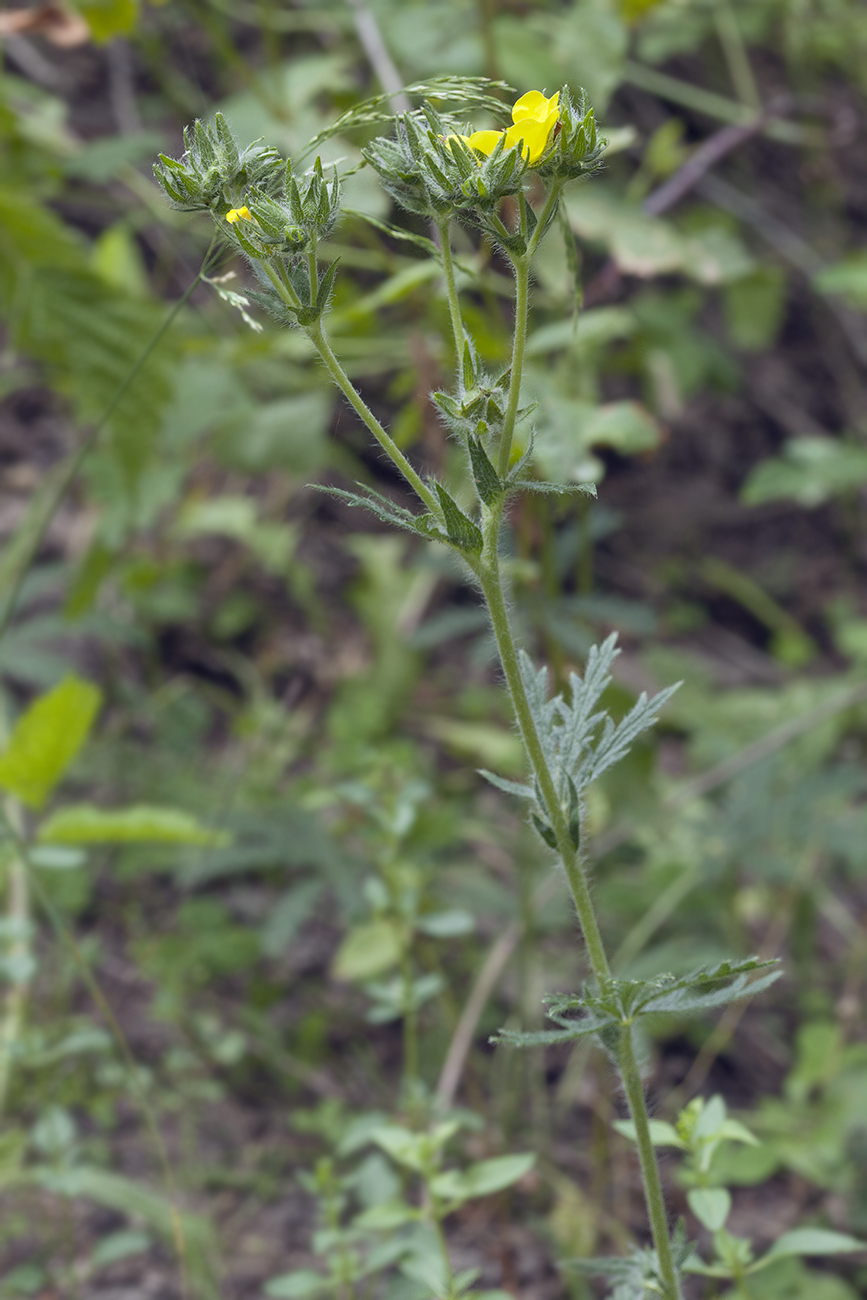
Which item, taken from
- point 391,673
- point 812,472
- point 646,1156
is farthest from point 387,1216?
point 812,472

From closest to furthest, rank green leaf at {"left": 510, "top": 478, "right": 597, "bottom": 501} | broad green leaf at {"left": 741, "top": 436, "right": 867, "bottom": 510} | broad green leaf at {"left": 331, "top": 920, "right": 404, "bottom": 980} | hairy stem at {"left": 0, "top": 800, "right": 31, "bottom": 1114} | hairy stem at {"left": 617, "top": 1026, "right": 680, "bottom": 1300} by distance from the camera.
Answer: green leaf at {"left": 510, "top": 478, "right": 597, "bottom": 501}, hairy stem at {"left": 617, "top": 1026, "right": 680, "bottom": 1300}, hairy stem at {"left": 0, "top": 800, "right": 31, "bottom": 1114}, broad green leaf at {"left": 331, "top": 920, "right": 404, "bottom": 980}, broad green leaf at {"left": 741, "top": 436, "right": 867, "bottom": 510}

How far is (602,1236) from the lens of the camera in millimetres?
1756

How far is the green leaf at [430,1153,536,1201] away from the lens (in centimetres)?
124

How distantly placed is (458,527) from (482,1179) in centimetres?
84

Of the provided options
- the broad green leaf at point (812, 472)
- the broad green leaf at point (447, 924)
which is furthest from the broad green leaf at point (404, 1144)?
the broad green leaf at point (812, 472)

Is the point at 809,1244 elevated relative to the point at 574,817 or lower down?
lower down

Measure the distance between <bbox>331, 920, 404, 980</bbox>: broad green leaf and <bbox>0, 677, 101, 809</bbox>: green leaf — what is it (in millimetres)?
597

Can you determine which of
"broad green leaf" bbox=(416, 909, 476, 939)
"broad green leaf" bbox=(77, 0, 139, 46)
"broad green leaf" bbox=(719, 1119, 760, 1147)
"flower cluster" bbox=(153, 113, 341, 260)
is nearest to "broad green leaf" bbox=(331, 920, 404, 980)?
"broad green leaf" bbox=(416, 909, 476, 939)

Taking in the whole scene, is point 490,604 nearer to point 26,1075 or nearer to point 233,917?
point 26,1075

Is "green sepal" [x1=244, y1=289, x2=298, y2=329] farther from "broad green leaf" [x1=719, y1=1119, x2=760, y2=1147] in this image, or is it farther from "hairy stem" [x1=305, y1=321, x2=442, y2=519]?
"broad green leaf" [x1=719, y1=1119, x2=760, y2=1147]

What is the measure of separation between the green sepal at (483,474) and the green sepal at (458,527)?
0.09 ft

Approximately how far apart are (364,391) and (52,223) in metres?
1.28

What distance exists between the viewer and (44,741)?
1.64m

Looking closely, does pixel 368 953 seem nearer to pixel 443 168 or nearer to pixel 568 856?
pixel 568 856
